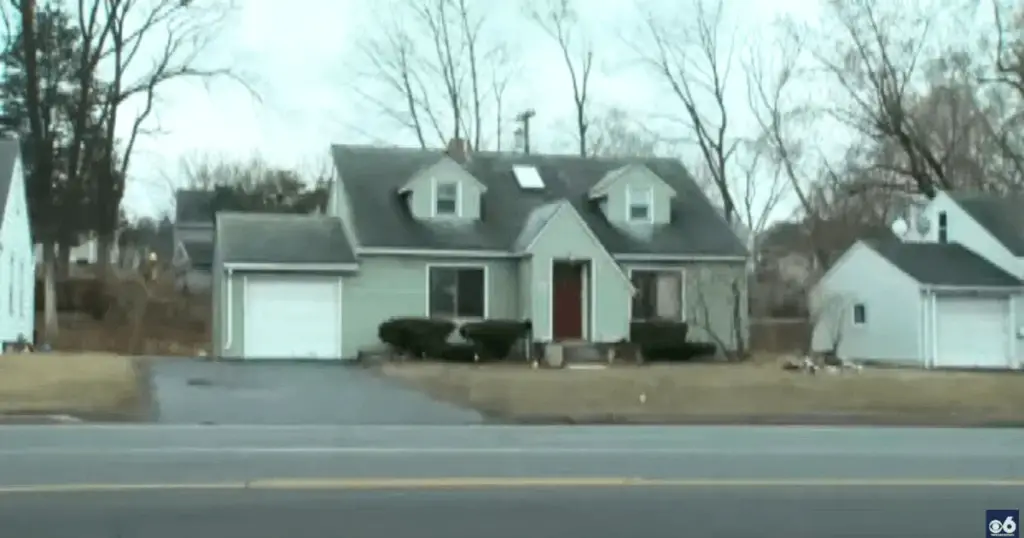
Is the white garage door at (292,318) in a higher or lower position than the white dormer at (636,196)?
lower

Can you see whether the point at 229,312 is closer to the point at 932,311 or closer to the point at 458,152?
the point at 458,152

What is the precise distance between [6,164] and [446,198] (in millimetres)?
12442

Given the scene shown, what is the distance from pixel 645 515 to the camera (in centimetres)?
933

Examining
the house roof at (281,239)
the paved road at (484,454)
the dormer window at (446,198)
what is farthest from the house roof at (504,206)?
the paved road at (484,454)

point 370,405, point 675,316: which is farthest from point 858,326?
point 370,405

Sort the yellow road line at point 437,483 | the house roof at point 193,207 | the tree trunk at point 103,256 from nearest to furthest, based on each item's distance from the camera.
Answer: the yellow road line at point 437,483 → the tree trunk at point 103,256 → the house roof at point 193,207

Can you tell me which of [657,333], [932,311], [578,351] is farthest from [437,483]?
[932,311]

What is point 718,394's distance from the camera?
75.2 feet

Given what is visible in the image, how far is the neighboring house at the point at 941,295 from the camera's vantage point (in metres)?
37.8

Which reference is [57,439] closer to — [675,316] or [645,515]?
[645,515]

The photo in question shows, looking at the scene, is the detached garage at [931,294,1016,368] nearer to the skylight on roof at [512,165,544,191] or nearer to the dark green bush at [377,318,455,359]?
the skylight on roof at [512,165,544,191]

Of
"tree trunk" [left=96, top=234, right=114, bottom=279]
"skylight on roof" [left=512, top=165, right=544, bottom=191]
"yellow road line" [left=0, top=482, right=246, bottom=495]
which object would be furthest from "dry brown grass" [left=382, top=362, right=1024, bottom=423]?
"tree trunk" [left=96, top=234, right=114, bottom=279]

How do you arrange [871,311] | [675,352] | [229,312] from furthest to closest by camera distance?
[871,311] → [675,352] → [229,312]

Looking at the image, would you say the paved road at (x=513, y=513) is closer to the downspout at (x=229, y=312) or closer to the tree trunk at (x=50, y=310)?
the downspout at (x=229, y=312)
